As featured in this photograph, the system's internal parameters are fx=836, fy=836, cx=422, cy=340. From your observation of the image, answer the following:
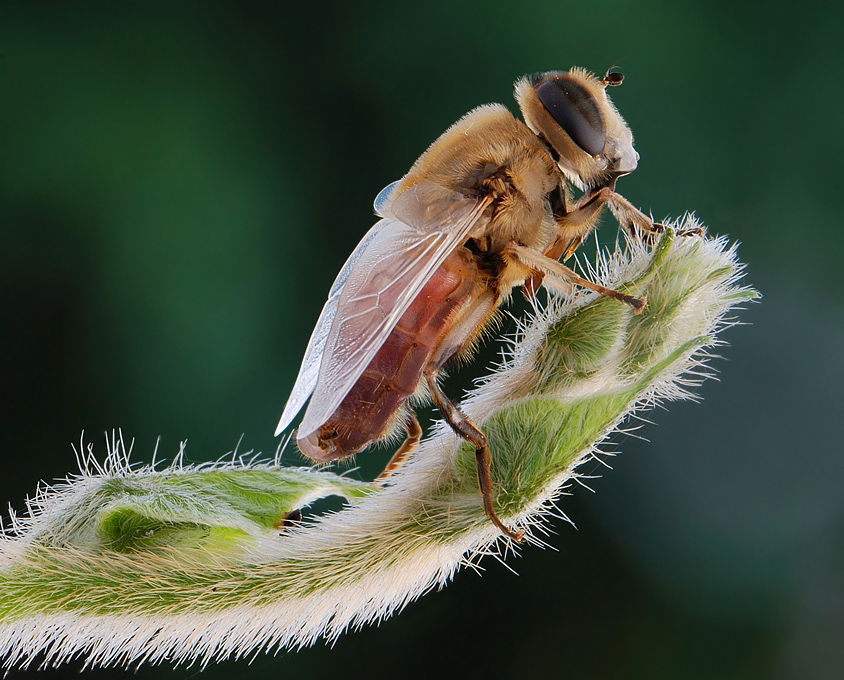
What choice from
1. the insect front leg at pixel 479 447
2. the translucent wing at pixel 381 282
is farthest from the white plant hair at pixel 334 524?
the translucent wing at pixel 381 282

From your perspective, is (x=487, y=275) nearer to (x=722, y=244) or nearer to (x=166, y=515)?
(x=722, y=244)

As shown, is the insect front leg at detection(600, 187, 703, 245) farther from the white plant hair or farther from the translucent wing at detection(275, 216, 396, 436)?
the translucent wing at detection(275, 216, 396, 436)

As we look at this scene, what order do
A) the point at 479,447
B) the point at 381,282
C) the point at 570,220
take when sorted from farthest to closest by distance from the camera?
the point at 570,220
the point at 381,282
the point at 479,447

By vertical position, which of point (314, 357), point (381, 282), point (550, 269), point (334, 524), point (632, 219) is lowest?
point (334, 524)

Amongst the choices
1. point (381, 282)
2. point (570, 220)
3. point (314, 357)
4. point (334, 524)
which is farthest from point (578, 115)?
point (334, 524)

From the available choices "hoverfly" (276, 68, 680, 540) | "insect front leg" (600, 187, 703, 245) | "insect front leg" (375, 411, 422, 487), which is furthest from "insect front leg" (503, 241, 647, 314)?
"insect front leg" (375, 411, 422, 487)

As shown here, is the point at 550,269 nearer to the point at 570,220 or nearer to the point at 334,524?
the point at 570,220

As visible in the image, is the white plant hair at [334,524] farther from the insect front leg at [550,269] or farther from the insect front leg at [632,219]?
the insect front leg at [632,219]

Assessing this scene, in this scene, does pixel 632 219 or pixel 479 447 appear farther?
pixel 632 219

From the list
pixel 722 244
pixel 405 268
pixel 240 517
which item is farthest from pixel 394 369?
pixel 722 244
